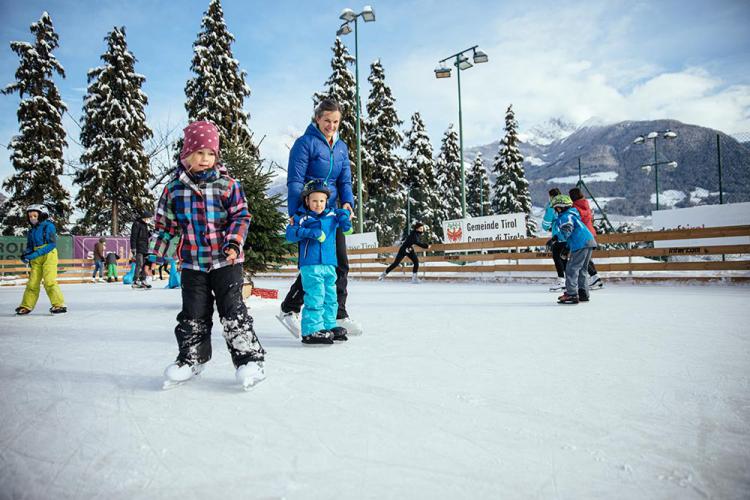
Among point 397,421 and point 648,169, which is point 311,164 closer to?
point 397,421

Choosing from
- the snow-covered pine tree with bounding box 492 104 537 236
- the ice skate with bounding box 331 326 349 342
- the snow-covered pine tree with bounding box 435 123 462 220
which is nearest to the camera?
the ice skate with bounding box 331 326 349 342

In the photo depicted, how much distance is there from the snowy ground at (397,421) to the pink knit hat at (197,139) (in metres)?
1.20

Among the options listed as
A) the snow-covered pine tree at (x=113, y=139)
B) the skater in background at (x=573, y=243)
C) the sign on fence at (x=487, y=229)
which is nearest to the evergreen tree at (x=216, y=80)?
the snow-covered pine tree at (x=113, y=139)

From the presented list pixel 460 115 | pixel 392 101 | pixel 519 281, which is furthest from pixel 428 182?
pixel 519 281

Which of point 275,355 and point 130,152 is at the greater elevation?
point 130,152

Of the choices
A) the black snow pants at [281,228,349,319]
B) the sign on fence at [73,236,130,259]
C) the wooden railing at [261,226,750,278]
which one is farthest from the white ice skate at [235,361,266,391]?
the sign on fence at [73,236,130,259]

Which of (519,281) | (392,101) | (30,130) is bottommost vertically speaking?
(519,281)

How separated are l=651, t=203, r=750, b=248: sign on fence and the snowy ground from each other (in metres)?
6.40

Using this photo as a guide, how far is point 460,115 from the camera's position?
14.0 meters

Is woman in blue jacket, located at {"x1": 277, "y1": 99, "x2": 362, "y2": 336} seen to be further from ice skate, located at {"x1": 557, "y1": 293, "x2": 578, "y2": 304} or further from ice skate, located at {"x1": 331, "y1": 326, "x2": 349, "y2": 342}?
ice skate, located at {"x1": 557, "y1": 293, "x2": 578, "y2": 304}

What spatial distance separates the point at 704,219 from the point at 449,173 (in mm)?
28339

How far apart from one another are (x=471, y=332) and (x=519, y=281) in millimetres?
6921

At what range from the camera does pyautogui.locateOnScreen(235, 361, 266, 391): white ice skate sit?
6.70ft

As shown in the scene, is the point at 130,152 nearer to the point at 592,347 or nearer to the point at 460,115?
the point at 460,115
